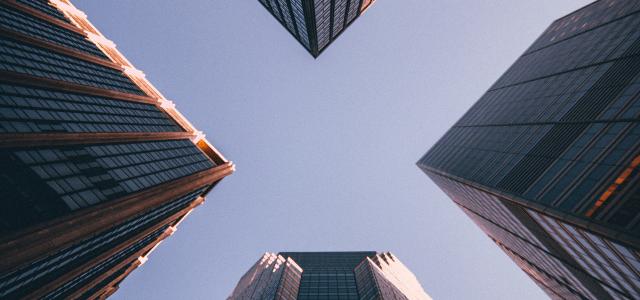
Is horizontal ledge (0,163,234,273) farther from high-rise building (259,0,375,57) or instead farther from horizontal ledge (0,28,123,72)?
high-rise building (259,0,375,57)

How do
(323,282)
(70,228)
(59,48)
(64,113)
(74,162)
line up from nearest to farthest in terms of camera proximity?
(70,228), (74,162), (64,113), (59,48), (323,282)

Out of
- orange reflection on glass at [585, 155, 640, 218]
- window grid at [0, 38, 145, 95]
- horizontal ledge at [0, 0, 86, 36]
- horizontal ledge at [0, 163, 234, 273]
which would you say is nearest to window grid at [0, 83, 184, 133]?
window grid at [0, 38, 145, 95]

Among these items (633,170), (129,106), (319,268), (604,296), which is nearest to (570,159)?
(633,170)

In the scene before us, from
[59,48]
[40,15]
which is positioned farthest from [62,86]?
[40,15]

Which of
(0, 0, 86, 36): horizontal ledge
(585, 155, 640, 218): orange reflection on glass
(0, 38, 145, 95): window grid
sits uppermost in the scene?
(0, 0, 86, 36): horizontal ledge

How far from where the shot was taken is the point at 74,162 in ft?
111

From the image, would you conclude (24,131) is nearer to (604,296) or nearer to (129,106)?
(129,106)

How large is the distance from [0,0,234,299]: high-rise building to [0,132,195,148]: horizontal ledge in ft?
0.36

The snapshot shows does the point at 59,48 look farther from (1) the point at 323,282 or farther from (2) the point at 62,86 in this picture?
(1) the point at 323,282

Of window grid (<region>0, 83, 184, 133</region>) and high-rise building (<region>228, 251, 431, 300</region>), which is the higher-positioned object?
window grid (<region>0, 83, 184, 133</region>)

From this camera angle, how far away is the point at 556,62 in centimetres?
4997

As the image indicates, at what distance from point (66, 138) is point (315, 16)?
140 ft

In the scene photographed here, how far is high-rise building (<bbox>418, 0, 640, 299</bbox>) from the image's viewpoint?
78.2ft

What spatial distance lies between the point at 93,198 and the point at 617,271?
4518cm
